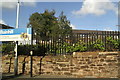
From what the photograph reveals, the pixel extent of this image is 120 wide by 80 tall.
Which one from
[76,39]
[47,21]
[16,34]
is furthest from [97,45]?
[47,21]

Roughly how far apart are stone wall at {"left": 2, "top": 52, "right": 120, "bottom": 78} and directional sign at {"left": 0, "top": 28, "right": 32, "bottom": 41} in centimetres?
113

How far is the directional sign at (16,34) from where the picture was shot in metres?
7.93

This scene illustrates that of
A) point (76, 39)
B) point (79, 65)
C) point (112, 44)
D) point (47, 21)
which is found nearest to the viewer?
point (79, 65)

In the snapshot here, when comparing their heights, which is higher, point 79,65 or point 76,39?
point 76,39

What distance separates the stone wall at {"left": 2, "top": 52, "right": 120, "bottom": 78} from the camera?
7.51 m

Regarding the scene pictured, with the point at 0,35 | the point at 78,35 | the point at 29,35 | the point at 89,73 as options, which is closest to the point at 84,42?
the point at 78,35

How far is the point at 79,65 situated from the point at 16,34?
3549mm

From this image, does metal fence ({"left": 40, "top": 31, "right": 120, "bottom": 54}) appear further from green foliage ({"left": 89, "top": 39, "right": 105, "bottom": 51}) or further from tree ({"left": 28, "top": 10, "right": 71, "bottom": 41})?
tree ({"left": 28, "top": 10, "right": 71, "bottom": 41})

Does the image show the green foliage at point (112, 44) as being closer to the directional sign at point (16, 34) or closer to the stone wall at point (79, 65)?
the stone wall at point (79, 65)

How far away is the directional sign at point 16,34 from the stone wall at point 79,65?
113cm

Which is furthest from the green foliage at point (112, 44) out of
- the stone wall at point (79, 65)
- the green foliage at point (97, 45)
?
the stone wall at point (79, 65)

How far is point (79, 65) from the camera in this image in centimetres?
771

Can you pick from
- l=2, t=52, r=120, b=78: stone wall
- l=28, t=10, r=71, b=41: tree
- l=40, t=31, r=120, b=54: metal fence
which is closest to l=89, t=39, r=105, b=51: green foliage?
l=40, t=31, r=120, b=54: metal fence

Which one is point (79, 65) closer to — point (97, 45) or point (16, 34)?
point (97, 45)
